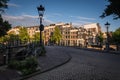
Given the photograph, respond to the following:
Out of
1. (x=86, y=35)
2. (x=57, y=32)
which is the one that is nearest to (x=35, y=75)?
(x=57, y=32)

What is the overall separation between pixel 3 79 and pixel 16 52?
735 cm

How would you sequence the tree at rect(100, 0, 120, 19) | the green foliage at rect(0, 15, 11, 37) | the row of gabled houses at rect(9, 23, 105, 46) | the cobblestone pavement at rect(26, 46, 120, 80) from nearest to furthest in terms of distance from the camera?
1. the cobblestone pavement at rect(26, 46, 120, 80)
2. the tree at rect(100, 0, 120, 19)
3. the green foliage at rect(0, 15, 11, 37)
4. the row of gabled houses at rect(9, 23, 105, 46)

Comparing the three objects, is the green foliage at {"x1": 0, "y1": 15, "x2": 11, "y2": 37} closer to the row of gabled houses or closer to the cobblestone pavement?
the cobblestone pavement

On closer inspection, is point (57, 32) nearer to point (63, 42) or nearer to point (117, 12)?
point (63, 42)

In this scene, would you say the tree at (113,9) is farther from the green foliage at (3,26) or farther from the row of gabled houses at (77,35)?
the row of gabled houses at (77,35)

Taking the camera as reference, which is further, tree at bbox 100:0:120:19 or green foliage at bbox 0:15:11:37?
green foliage at bbox 0:15:11:37

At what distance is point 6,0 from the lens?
90.8ft

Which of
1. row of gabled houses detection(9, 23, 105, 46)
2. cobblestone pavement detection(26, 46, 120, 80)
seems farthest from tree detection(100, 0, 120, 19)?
row of gabled houses detection(9, 23, 105, 46)

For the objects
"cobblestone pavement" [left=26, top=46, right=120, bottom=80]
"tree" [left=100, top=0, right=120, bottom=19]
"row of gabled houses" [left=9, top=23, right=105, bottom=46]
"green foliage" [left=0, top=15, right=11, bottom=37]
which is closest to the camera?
"cobblestone pavement" [left=26, top=46, right=120, bottom=80]

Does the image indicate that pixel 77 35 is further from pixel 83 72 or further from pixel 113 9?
pixel 83 72

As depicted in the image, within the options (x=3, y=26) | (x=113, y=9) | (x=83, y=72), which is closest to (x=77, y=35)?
(x=3, y=26)

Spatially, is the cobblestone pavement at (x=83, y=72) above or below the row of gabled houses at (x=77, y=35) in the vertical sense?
below

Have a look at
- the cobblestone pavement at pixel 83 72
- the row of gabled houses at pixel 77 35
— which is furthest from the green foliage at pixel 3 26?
the row of gabled houses at pixel 77 35

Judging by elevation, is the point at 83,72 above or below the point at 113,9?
below
